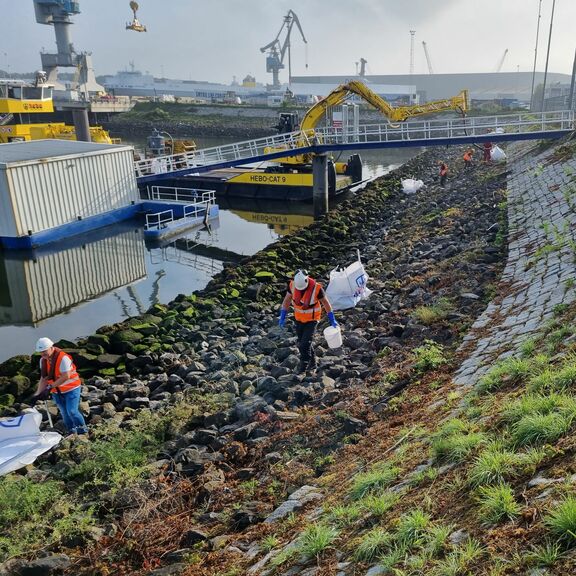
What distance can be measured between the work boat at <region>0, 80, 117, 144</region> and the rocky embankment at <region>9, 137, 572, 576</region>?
29117 millimetres

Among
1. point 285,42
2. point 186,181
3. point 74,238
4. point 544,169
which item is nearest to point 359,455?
point 544,169

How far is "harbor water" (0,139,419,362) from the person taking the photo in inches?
627

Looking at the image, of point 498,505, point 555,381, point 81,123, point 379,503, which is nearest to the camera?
point 498,505

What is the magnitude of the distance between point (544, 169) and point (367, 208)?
7.59m

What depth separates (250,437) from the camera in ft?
24.2

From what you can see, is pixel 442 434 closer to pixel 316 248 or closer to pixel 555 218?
pixel 555 218

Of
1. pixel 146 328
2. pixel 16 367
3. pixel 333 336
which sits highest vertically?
pixel 333 336

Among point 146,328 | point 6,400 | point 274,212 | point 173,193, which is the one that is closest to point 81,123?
point 173,193

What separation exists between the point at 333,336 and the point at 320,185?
1845 cm

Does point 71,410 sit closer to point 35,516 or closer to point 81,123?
point 35,516

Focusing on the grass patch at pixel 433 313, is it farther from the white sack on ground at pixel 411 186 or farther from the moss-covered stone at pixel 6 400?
the white sack on ground at pixel 411 186

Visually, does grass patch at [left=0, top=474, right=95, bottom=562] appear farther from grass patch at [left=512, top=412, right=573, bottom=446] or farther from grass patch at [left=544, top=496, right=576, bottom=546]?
grass patch at [left=544, top=496, right=576, bottom=546]

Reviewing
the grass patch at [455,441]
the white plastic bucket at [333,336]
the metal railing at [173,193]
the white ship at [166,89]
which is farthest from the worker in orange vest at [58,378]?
the white ship at [166,89]

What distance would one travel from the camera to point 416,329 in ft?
31.3
